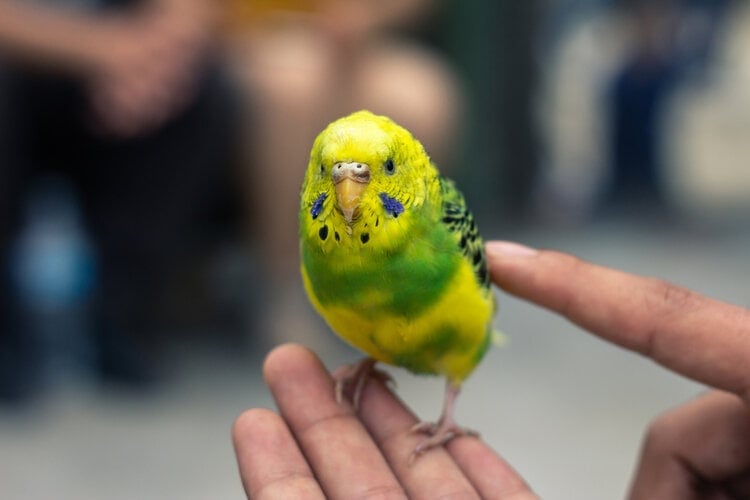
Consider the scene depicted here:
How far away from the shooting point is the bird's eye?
1.06 metres

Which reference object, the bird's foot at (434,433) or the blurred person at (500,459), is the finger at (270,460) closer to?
the blurred person at (500,459)

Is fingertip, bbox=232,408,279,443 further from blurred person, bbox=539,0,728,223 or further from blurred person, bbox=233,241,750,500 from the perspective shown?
blurred person, bbox=539,0,728,223

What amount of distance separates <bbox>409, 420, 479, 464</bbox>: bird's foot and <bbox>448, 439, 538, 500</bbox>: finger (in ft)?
0.06

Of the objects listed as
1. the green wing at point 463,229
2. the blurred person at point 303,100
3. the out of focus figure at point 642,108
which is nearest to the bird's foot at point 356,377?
the green wing at point 463,229

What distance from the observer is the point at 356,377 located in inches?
55.7

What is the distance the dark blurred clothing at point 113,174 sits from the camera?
2592 mm

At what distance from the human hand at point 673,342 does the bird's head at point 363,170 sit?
30cm

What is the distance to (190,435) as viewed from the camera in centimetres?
248

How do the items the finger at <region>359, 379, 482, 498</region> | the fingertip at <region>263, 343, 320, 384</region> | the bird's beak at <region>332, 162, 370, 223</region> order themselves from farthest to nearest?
the fingertip at <region>263, 343, 320, 384</region>
the finger at <region>359, 379, 482, 498</region>
the bird's beak at <region>332, 162, 370, 223</region>

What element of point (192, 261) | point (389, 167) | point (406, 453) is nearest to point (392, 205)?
point (389, 167)

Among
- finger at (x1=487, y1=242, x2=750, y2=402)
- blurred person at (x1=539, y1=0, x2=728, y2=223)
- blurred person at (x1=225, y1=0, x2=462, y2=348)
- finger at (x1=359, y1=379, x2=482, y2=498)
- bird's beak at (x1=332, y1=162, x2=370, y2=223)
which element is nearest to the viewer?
bird's beak at (x1=332, y1=162, x2=370, y2=223)

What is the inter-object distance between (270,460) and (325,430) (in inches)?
4.2

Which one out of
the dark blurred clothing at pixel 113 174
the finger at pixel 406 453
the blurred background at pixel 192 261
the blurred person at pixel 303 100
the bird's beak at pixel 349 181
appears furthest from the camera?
the blurred person at pixel 303 100

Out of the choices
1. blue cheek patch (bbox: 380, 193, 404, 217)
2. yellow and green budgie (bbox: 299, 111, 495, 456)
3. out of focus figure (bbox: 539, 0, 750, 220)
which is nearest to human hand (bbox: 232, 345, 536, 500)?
yellow and green budgie (bbox: 299, 111, 495, 456)
